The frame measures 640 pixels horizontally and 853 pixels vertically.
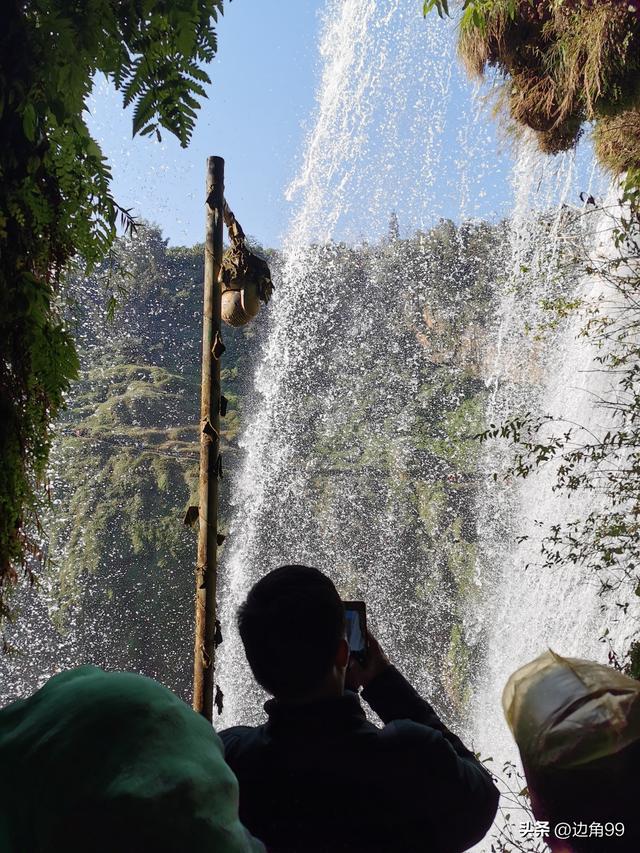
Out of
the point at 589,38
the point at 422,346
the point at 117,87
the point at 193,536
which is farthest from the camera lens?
the point at 422,346

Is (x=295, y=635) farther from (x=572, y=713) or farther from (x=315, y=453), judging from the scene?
(x=315, y=453)

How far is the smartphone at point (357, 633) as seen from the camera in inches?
46.5

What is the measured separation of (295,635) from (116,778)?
0.47 m

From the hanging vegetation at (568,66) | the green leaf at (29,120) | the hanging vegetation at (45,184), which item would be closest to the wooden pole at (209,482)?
the hanging vegetation at (45,184)

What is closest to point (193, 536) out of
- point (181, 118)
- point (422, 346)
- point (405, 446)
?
point (405, 446)

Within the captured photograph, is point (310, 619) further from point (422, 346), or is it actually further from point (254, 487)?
point (422, 346)

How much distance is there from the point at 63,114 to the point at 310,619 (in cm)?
81

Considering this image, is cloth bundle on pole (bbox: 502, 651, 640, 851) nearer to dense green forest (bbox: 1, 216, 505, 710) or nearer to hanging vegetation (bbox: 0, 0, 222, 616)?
hanging vegetation (bbox: 0, 0, 222, 616)

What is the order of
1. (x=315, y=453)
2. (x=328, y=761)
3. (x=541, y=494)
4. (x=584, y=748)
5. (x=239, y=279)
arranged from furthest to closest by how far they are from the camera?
1. (x=315, y=453)
2. (x=541, y=494)
3. (x=239, y=279)
4. (x=328, y=761)
5. (x=584, y=748)

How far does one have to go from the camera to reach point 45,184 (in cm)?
113

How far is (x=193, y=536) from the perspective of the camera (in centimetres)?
1672

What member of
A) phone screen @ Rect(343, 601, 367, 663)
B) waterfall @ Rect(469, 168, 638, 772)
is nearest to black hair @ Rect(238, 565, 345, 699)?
phone screen @ Rect(343, 601, 367, 663)

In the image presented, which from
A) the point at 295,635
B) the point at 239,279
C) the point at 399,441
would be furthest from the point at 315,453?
the point at 295,635

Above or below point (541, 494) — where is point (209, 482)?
above
